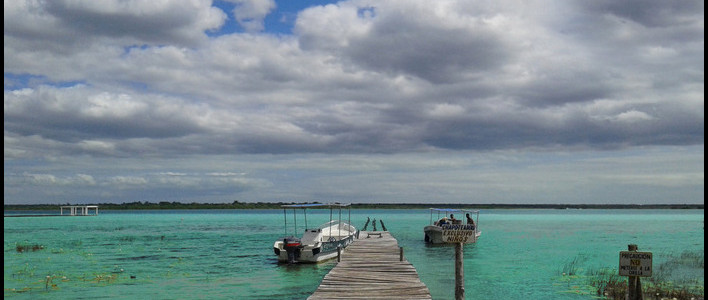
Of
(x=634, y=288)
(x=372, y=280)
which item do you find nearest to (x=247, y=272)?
(x=372, y=280)

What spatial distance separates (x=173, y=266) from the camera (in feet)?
111

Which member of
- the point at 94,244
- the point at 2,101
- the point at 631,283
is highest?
the point at 2,101

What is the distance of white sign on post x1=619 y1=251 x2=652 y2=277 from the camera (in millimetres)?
12330

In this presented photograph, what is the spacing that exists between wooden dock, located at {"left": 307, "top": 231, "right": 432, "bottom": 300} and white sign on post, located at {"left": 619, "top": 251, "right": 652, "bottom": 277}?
579 centimetres

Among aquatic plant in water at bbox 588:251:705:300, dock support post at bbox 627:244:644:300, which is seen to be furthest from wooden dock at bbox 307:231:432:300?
aquatic plant in water at bbox 588:251:705:300

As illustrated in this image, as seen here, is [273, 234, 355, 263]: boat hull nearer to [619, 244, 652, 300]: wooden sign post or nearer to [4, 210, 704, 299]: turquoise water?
[4, 210, 704, 299]: turquoise water

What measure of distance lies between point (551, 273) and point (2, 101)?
26870 mm

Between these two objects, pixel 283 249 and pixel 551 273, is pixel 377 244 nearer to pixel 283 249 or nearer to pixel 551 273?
pixel 283 249

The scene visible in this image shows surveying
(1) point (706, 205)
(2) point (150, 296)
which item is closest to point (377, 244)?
(2) point (150, 296)

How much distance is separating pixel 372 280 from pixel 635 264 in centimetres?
937

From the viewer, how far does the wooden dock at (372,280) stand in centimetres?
1722

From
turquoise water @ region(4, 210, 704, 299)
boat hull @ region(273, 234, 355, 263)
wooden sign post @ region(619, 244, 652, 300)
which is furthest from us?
boat hull @ region(273, 234, 355, 263)

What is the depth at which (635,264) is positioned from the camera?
12453 mm

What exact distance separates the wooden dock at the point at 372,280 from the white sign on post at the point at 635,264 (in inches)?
228
